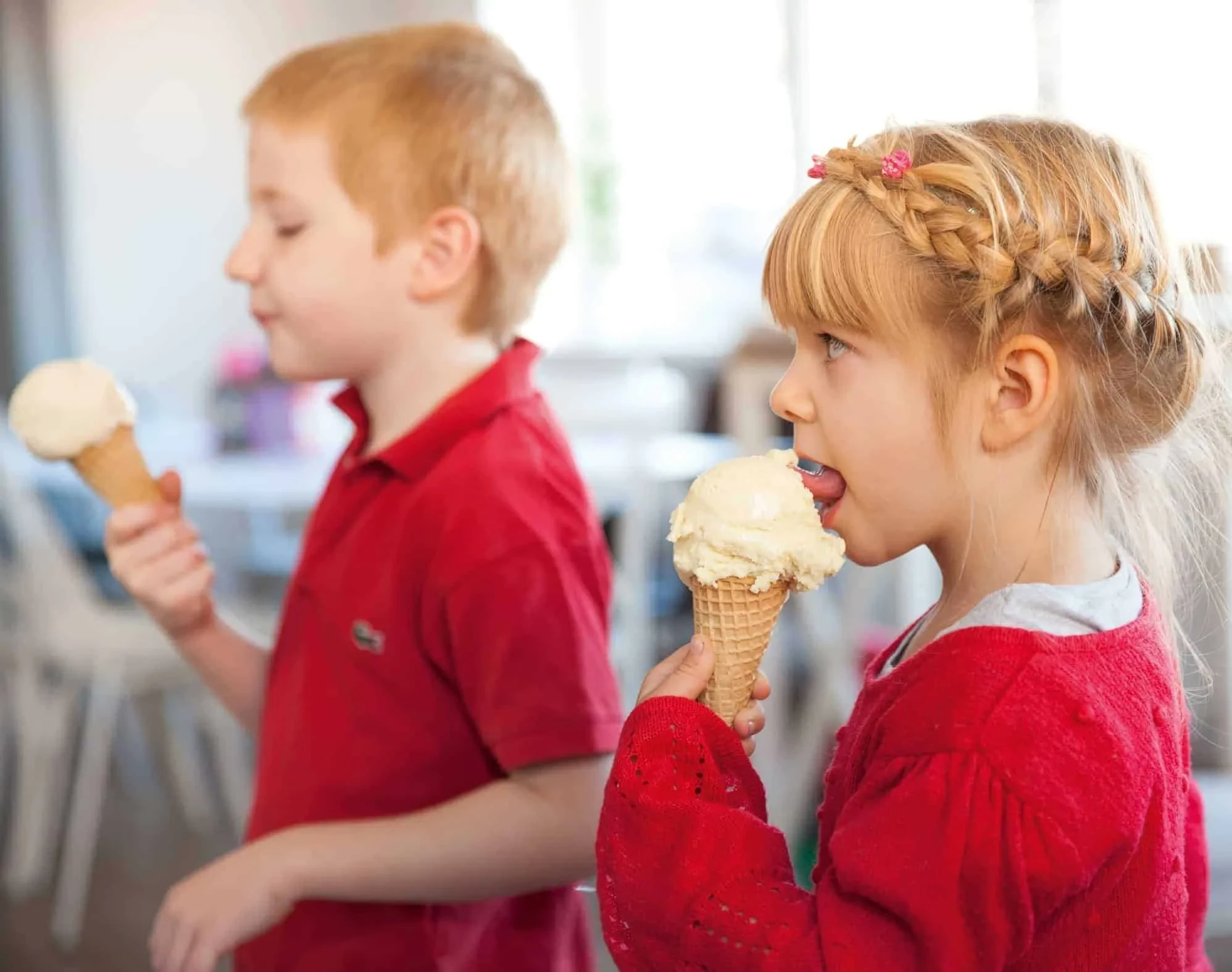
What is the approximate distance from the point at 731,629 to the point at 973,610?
0.15 m

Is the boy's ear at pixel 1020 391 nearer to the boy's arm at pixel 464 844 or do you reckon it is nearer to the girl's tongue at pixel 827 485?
the girl's tongue at pixel 827 485

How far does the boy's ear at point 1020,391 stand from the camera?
0.74 meters

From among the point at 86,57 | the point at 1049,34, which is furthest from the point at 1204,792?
the point at 86,57

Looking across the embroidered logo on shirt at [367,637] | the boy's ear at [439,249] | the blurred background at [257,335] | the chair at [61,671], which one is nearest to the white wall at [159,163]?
the blurred background at [257,335]

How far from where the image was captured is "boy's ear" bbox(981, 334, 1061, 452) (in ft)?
2.41

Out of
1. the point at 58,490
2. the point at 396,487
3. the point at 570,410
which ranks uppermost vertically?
the point at 396,487

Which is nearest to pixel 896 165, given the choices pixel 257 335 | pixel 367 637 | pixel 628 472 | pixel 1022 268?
pixel 1022 268

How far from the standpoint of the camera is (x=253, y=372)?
10.1 feet

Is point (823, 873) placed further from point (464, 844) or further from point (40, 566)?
point (40, 566)

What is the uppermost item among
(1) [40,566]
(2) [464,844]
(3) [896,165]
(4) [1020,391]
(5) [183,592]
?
(3) [896,165]

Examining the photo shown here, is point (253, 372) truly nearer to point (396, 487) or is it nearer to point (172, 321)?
point (172, 321)

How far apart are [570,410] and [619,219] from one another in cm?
223

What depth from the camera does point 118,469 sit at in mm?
1166

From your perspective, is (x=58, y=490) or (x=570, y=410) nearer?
(x=570, y=410)
